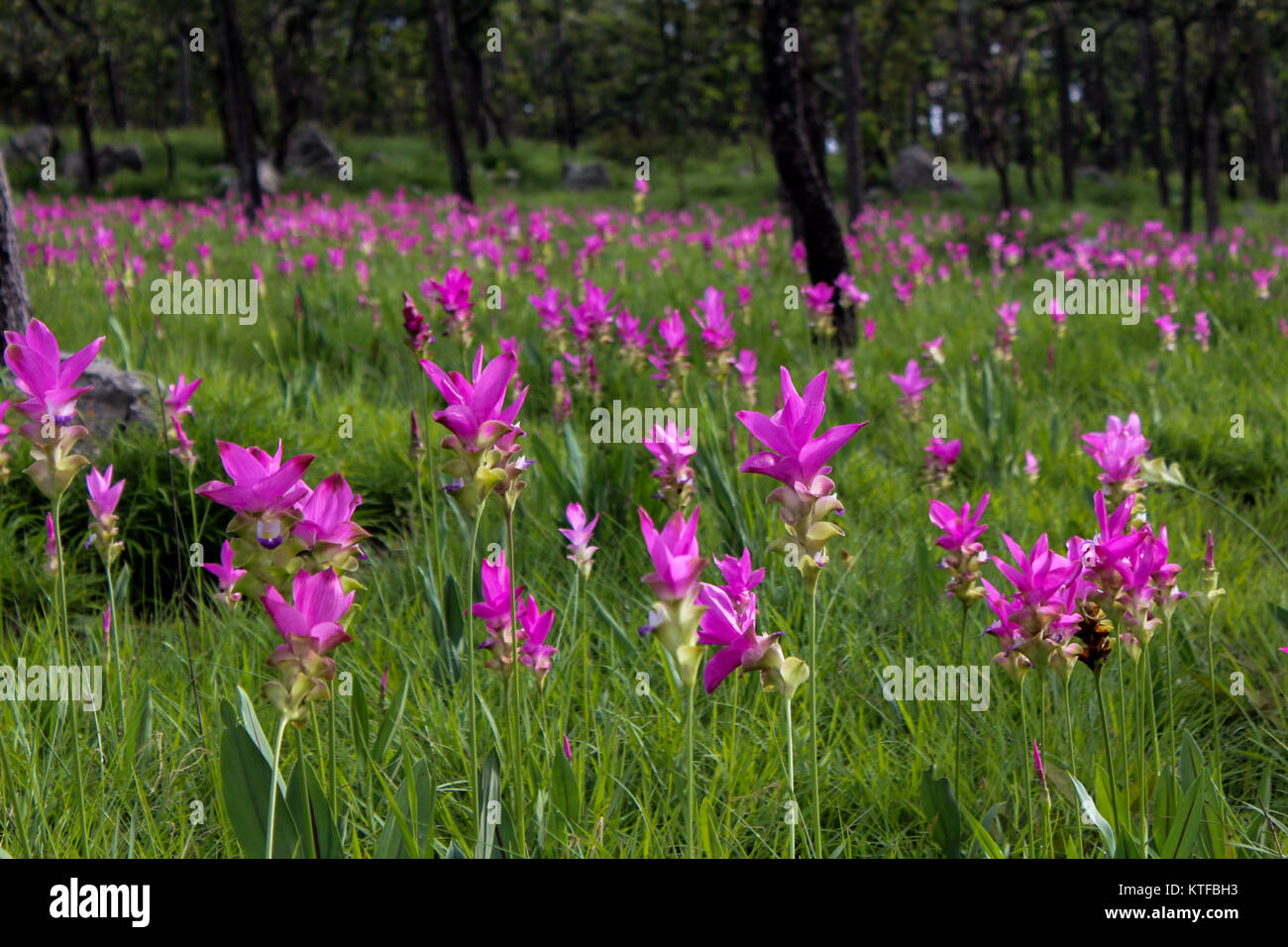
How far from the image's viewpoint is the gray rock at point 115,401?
352 centimetres

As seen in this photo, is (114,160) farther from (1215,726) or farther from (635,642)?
A: (1215,726)

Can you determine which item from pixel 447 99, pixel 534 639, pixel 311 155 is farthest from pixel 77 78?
pixel 534 639

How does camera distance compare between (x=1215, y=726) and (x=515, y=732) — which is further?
(x=1215, y=726)

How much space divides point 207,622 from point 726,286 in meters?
5.61

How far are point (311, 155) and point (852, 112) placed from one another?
19847 mm

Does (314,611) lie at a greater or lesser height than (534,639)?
greater

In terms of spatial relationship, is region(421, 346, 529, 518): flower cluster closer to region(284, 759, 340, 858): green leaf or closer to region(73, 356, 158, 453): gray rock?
region(284, 759, 340, 858): green leaf

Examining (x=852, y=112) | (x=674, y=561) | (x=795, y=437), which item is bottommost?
(x=674, y=561)

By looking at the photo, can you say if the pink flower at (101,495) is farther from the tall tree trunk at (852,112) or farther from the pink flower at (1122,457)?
the tall tree trunk at (852,112)

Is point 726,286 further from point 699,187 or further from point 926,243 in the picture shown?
point 699,187

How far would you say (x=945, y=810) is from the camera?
145cm

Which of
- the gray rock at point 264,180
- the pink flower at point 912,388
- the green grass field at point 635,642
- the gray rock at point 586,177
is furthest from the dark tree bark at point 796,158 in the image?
the gray rock at point 586,177

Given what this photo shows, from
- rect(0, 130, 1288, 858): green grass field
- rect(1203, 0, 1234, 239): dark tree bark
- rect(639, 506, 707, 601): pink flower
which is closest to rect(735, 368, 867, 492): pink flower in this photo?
rect(639, 506, 707, 601): pink flower
